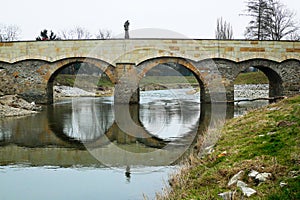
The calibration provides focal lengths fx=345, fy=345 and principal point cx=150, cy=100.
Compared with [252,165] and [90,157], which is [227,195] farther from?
[90,157]

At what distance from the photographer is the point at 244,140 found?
637 cm

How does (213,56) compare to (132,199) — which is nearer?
(132,199)

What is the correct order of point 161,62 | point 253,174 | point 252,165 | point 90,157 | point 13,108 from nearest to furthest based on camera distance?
point 253,174 < point 252,165 < point 90,157 < point 13,108 < point 161,62

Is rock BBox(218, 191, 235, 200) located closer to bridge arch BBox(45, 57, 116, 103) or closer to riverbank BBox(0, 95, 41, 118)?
riverbank BBox(0, 95, 41, 118)

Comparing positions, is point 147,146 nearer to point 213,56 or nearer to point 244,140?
point 244,140

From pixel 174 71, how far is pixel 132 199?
187 feet

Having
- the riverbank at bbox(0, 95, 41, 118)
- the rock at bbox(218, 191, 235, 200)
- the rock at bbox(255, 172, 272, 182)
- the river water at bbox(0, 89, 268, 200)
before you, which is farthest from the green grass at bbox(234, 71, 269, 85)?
the rock at bbox(218, 191, 235, 200)

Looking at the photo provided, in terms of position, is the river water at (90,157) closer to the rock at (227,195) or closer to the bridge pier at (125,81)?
the rock at (227,195)

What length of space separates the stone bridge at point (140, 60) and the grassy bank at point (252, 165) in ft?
43.3

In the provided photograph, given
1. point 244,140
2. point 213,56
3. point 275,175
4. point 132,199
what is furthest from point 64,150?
point 213,56

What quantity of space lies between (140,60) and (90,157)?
506 inches

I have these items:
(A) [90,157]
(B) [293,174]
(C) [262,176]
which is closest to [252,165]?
(C) [262,176]

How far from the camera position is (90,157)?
7.32 meters

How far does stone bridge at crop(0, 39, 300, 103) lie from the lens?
64.5 feet
